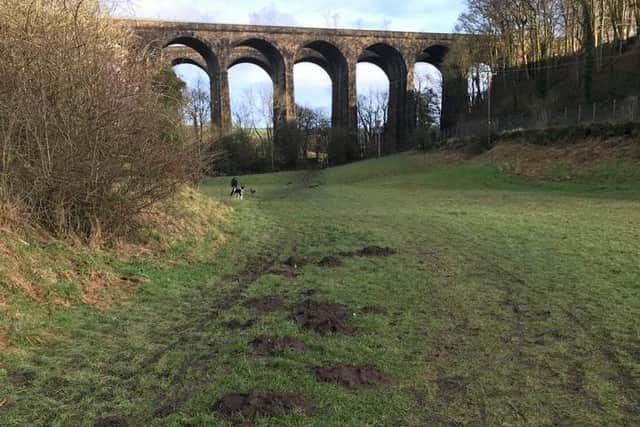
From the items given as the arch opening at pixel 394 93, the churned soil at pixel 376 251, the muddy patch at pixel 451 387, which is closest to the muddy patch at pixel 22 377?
the muddy patch at pixel 451 387

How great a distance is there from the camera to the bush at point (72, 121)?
7.52 m

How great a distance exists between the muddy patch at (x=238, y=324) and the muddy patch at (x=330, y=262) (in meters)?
3.15

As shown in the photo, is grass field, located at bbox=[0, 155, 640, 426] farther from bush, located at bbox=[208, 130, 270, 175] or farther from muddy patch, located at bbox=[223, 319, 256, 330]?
bush, located at bbox=[208, 130, 270, 175]

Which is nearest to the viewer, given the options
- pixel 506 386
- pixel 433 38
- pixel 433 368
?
pixel 506 386

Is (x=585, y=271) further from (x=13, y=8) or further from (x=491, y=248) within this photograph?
(x=13, y=8)

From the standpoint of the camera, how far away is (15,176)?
294 inches

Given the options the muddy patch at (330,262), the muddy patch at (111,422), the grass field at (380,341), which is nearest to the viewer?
the muddy patch at (111,422)

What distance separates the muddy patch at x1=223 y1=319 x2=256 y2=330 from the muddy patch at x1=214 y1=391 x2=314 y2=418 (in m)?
1.73

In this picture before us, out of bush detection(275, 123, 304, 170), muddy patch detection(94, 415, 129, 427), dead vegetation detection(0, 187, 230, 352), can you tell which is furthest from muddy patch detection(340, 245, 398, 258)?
bush detection(275, 123, 304, 170)

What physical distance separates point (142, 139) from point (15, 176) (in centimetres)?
199

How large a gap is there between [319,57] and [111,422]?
79.8 meters

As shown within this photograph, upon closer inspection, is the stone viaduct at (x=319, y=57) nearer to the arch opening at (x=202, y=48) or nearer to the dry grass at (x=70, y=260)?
the arch opening at (x=202, y=48)

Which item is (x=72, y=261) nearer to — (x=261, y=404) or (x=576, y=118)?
(x=261, y=404)

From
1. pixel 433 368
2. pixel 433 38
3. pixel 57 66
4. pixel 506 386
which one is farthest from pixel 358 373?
pixel 433 38
